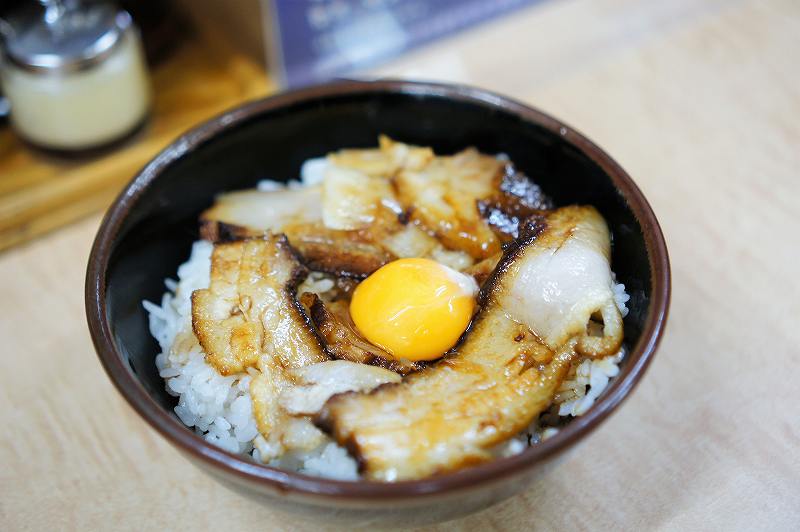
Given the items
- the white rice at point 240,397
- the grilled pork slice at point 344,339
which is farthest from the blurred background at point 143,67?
the grilled pork slice at point 344,339

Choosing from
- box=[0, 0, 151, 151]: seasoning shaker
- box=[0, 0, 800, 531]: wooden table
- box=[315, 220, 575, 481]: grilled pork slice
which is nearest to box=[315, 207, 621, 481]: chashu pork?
box=[315, 220, 575, 481]: grilled pork slice

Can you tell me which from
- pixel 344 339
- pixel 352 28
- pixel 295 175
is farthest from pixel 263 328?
pixel 352 28

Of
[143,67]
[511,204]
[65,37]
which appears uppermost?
[511,204]

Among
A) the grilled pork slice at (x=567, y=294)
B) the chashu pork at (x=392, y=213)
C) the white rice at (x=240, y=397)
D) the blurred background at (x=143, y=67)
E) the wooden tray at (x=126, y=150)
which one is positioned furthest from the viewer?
the blurred background at (x=143, y=67)

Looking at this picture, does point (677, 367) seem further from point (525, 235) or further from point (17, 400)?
point (17, 400)

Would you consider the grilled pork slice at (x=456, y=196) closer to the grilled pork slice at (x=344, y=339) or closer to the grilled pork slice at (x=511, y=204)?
the grilled pork slice at (x=511, y=204)

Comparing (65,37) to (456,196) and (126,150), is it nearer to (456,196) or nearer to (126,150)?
(126,150)

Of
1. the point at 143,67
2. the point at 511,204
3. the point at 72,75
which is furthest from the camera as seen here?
the point at 143,67
